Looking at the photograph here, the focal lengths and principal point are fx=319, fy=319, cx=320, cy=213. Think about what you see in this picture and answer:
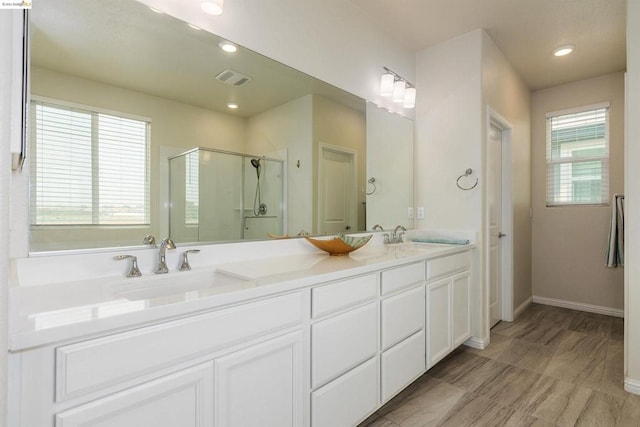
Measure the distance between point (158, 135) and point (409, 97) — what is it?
2235 mm

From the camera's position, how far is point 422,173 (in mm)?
3012

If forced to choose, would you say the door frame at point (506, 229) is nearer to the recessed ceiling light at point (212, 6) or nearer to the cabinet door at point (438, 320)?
the cabinet door at point (438, 320)

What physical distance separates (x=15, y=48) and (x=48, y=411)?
946 millimetres

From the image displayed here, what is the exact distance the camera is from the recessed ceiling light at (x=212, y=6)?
1.46 m

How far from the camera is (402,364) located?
1.82m

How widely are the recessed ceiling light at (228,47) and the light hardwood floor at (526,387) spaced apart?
207 centimetres

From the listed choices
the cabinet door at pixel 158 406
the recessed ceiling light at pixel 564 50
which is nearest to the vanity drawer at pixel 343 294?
the cabinet door at pixel 158 406

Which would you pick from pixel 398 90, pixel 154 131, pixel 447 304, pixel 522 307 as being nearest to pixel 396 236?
pixel 447 304

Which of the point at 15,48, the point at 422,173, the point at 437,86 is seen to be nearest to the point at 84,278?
the point at 15,48

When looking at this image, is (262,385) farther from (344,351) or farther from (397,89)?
(397,89)

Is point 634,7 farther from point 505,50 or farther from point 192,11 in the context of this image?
point 192,11

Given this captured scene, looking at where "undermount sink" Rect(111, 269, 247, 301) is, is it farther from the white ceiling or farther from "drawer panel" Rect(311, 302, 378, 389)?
the white ceiling

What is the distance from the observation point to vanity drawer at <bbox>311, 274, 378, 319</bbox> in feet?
4.36

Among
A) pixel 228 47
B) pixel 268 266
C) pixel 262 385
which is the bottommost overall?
pixel 262 385
